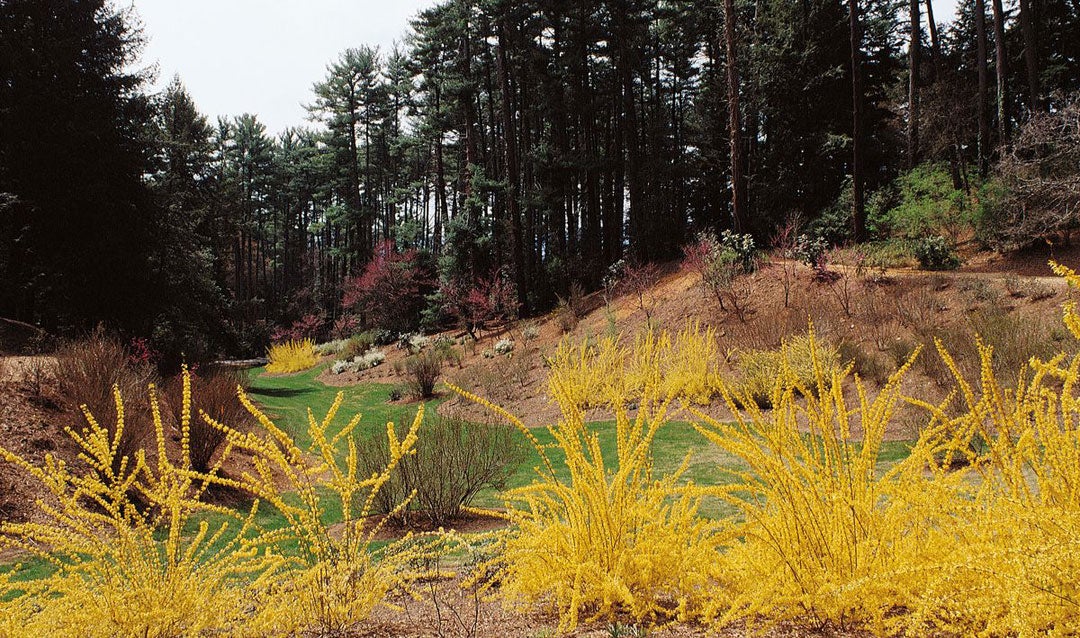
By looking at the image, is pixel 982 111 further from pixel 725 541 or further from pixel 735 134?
pixel 725 541

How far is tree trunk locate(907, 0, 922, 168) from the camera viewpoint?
20.1 meters

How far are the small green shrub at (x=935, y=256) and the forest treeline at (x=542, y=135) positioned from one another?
11.5ft

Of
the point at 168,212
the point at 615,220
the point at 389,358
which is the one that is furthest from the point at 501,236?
the point at 168,212

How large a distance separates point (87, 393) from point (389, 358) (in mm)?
15210

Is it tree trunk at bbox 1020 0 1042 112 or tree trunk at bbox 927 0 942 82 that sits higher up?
tree trunk at bbox 927 0 942 82

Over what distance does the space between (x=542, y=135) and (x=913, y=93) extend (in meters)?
17.2

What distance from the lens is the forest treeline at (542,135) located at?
1243 cm

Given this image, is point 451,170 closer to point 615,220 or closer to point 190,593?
point 615,220

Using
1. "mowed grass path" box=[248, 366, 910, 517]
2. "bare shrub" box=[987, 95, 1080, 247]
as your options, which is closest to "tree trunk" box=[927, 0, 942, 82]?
"bare shrub" box=[987, 95, 1080, 247]

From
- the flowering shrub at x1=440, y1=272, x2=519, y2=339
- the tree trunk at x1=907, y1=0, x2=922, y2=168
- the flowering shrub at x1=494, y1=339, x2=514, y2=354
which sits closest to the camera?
the flowering shrub at x1=494, y1=339, x2=514, y2=354

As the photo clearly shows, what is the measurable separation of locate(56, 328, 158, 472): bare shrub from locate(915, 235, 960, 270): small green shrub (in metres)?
15.4

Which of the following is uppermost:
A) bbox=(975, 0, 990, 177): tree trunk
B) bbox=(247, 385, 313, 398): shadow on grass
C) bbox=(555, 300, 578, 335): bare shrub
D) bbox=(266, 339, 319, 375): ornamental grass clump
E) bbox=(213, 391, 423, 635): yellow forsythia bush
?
bbox=(975, 0, 990, 177): tree trunk

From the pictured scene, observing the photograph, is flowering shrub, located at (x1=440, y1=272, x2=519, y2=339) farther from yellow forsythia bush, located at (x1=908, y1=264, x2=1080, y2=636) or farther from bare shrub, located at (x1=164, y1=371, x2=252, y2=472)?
yellow forsythia bush, located at (x1=908, y1=264, x2=1080, y2=636)

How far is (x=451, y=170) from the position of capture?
1567 inches
